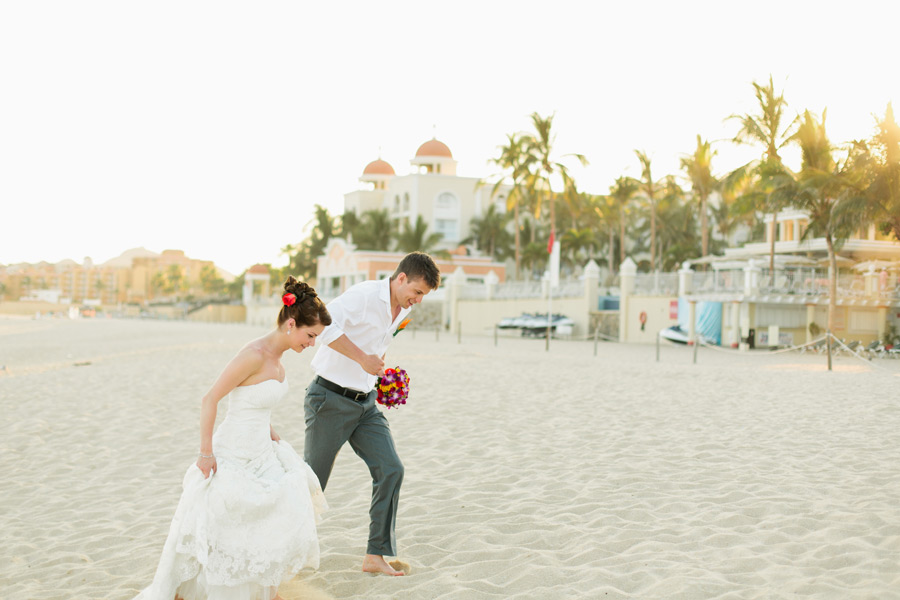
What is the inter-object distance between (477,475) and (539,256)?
42611 mm

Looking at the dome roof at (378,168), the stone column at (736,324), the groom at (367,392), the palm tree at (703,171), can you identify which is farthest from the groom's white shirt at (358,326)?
the dome roof at (378,168)

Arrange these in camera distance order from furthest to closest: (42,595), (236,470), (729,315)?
(729,315) < (42,595) < (236,470)

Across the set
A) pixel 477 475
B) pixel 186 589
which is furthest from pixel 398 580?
pixel 477 475

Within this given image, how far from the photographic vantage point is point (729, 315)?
1061 inches

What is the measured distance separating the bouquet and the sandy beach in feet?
2.97

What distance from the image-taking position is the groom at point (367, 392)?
402 cm

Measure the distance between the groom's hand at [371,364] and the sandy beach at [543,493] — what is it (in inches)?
42.9

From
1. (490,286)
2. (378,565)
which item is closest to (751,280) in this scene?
(490,286)

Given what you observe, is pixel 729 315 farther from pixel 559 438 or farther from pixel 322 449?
pixel 322 449

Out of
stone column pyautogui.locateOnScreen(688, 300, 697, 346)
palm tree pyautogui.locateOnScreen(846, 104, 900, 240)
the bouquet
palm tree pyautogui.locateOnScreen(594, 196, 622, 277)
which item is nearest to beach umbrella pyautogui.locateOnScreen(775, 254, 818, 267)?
stone column pyautogui.locateOnScreen(688, 300, 697, 346)

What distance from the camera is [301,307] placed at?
3.63 meters

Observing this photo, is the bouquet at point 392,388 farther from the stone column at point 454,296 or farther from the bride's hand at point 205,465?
the stone column at point 454,296

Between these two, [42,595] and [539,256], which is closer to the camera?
Answer: [42,595]

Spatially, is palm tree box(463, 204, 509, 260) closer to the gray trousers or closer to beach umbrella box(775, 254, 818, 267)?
beach umbrella box(775, 254, 818, 267)
